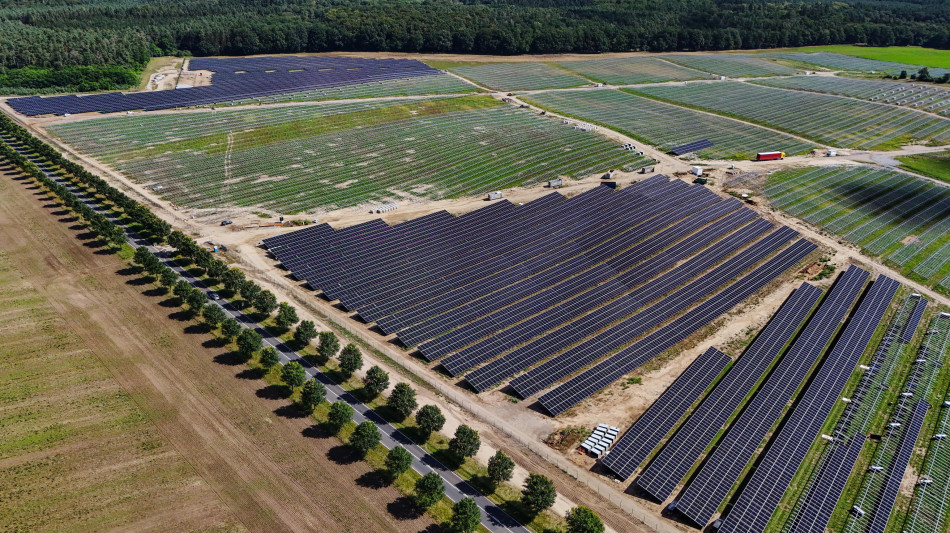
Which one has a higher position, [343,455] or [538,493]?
[538,493]

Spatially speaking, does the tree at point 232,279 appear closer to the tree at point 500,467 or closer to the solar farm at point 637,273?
the solar farm at point 637,273

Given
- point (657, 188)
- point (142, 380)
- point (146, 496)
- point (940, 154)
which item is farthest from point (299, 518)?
point (940, 154)

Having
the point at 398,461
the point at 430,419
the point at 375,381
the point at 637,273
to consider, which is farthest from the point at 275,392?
the point at 637,273

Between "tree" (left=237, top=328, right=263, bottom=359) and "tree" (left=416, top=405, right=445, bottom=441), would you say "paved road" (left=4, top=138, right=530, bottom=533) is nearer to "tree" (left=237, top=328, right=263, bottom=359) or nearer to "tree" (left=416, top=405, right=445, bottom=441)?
"tree" (left=416, top=405, right=445, bottom=441)

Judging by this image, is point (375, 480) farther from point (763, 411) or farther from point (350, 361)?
point (763, 411)

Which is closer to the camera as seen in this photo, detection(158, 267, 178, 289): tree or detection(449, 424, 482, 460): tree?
detection(449, 424, 482, 460): tree

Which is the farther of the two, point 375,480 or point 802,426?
point 802,426

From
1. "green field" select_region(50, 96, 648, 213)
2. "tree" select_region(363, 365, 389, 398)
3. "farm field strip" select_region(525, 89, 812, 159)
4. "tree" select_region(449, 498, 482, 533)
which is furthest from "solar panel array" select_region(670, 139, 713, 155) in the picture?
"tree" select_region(449, 498, 482, 533)
